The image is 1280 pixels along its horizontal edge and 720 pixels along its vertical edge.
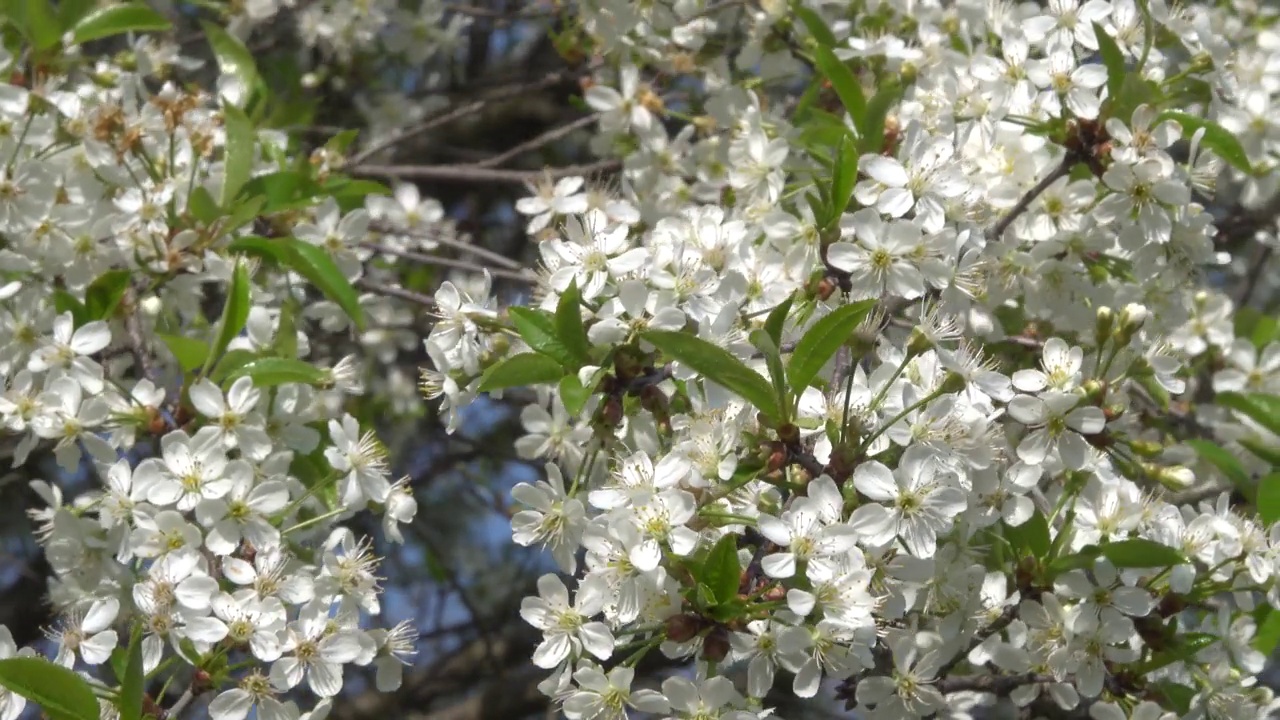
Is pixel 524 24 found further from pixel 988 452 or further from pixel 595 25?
pixel 988 452

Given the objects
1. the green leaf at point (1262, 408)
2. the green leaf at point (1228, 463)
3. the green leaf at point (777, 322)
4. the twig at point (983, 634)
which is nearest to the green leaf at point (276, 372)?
the green leaf at point (777, 322)

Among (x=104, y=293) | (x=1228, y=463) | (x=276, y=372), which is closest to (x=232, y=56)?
(x=104, y=293)

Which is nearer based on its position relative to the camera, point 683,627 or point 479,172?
point 683,627

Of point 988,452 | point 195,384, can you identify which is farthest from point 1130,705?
point 195,384

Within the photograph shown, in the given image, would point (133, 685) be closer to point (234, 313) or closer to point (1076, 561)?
point (234, 313)

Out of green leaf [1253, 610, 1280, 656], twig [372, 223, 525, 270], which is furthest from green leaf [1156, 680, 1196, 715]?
twig [372, 223, 525, 270]

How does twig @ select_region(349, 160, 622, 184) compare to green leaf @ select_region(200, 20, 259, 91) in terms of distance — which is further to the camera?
twig @ select_region(349, 160, 622, 184)

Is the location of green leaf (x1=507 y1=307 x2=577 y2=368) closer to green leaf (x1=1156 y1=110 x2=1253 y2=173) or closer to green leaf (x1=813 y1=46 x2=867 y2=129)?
green leaf (x1=813 y1=46 x2=867 y2=129)
